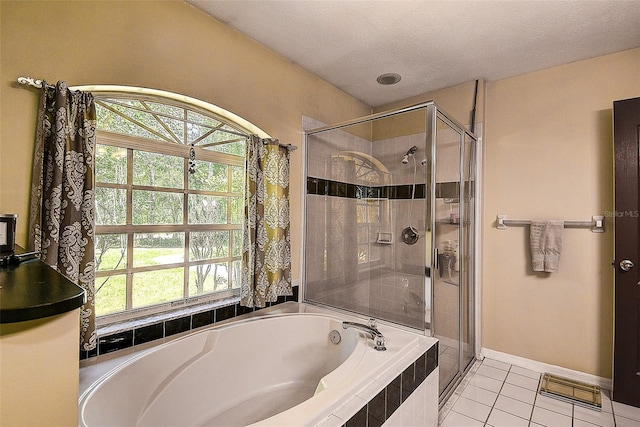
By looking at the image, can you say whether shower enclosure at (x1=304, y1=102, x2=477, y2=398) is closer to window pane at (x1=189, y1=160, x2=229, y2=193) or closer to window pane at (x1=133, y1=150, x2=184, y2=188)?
window pane at (x1=189, y1=160, x2=229, y2=193)

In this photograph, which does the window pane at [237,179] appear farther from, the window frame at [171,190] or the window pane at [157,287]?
the window pane at [157,287]

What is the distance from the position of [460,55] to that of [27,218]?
9.02 feet

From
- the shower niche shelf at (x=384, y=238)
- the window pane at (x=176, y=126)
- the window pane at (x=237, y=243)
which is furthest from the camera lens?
the shower niche shelf at (x=384, y=238)

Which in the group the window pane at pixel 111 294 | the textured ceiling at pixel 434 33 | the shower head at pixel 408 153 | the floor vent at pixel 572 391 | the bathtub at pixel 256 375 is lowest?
the floor vent at pixel 572 391

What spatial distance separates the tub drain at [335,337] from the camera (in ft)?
6.37

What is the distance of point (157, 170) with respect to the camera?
1.82 m

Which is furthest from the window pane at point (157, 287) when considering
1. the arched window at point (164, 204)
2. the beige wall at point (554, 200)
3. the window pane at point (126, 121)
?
the beige wall at point (554, 200)

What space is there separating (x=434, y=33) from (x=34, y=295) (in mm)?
2338

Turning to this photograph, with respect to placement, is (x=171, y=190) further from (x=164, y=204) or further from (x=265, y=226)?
(x=265, y=226)

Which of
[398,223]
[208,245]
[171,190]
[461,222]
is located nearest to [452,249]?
[461,222]

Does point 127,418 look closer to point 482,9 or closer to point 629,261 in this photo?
point 482,9

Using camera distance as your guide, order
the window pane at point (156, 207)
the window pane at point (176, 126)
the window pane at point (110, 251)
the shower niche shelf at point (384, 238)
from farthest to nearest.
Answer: the shower niche shelf at point (384, 238)
the window pane at point (176, 126)
the window pane at point (156, 207)
the window pane at point (110, 251)

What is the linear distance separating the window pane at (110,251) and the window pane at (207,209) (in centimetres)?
40

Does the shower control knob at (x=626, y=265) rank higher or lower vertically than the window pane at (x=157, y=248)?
lower
